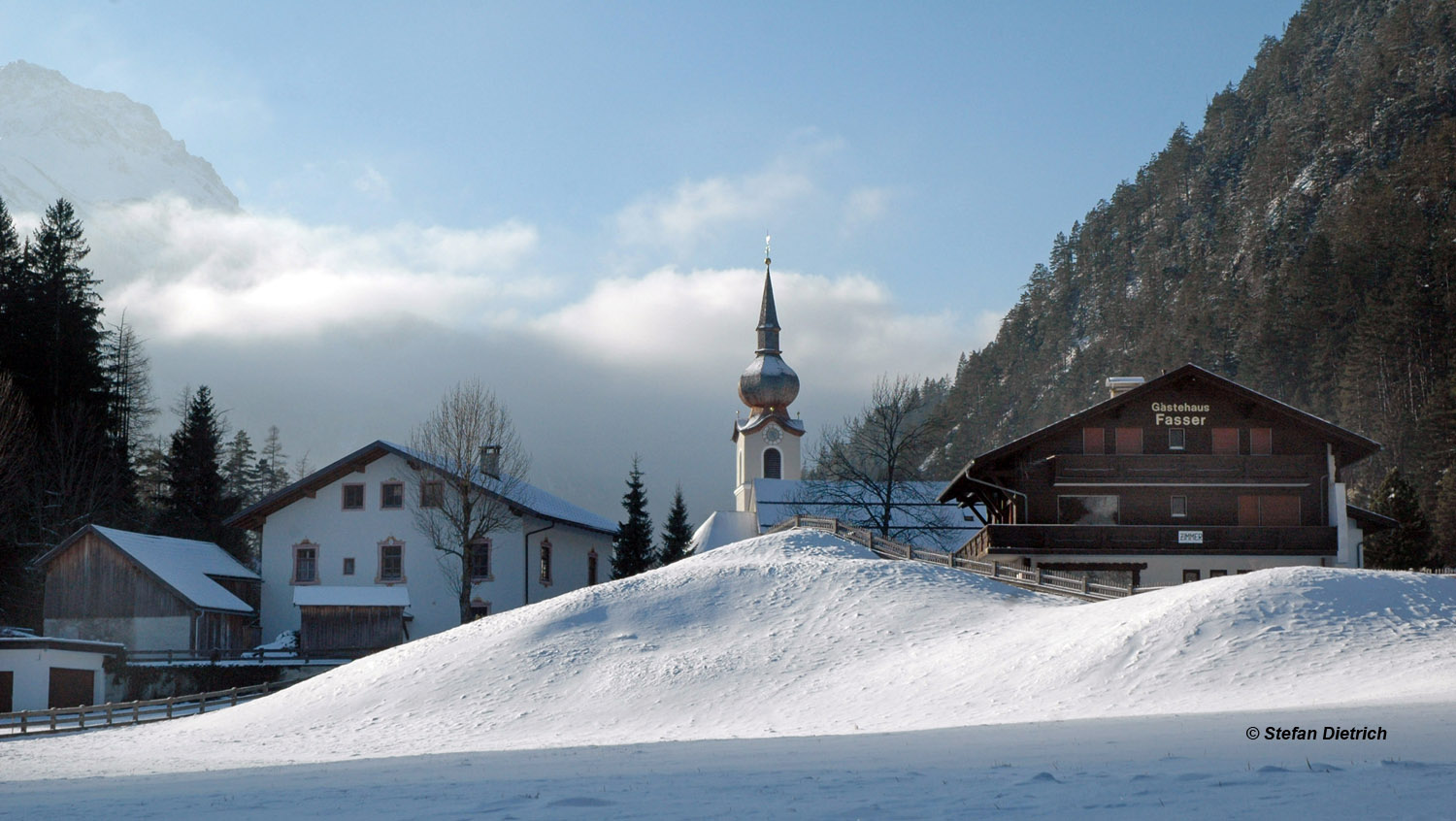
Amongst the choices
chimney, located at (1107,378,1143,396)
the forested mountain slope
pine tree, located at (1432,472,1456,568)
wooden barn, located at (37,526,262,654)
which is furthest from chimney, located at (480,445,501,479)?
pine tree, located at (1432,472,1456,568)

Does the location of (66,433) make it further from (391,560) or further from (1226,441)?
(1226,441)

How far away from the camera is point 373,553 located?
55844 mm

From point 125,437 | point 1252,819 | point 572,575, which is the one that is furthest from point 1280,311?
point 1252,819

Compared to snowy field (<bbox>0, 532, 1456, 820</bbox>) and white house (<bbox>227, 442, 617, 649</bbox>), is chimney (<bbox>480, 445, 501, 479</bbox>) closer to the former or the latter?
white house (<bbox>227, 442, 617, 649</bbox>)

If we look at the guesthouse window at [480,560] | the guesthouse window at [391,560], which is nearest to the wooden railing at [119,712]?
the guesthouse window at [391,560]

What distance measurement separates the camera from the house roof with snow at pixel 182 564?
164 feet

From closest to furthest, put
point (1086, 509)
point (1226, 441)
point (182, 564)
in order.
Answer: point (1226, 441) < point (1086, 509) < point (182, 564)

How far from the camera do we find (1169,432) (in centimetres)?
4909

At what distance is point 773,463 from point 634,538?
11.0 meters

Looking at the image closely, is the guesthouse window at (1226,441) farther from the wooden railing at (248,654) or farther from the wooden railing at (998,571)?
the wooden railing at (248,654)

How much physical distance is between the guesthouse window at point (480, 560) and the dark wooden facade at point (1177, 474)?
21.0 metres

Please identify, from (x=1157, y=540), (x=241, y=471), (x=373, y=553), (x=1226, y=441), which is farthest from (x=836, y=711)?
(x=241, y=471)

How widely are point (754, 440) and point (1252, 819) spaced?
244 ft

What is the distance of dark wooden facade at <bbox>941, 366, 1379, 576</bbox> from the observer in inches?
1887
